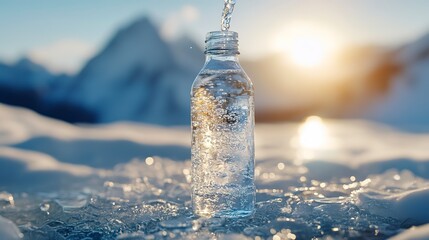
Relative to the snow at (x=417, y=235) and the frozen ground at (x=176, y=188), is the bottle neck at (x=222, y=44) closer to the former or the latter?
the frozen ground at (x=176, y=188)

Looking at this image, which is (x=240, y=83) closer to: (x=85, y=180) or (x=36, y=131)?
(x=85, y=180)

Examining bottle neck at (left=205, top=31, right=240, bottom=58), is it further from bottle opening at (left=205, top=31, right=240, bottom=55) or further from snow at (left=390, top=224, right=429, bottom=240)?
Answer: snow at (left=390, top=224, right=429, bottom=240)

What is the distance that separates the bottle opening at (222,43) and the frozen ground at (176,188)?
0.75 meters

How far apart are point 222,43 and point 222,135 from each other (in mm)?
420

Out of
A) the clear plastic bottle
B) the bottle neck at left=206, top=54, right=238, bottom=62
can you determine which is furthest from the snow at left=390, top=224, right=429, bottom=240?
the bottle neck at left=206, top=54, right=238, bottom=62

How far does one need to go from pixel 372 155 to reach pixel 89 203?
2.96 metres

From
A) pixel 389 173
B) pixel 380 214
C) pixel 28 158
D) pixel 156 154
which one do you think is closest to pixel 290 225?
pixel 380 214

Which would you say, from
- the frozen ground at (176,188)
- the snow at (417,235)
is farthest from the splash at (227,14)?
the snow at (417,235)

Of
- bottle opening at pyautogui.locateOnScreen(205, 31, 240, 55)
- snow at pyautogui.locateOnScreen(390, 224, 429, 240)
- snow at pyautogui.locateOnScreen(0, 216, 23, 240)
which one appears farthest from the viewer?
bottle opening at pyautogui.locateOnScreen(205, 31, 240, 55)

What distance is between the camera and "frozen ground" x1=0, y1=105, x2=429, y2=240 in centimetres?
215

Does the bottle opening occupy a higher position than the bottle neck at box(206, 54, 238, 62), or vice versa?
the bottle opening

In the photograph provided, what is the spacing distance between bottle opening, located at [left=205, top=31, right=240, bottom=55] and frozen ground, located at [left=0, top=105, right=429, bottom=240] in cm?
75

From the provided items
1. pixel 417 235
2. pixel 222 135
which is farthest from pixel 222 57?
pixel 417 235

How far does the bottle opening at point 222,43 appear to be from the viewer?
2379 millimetres
